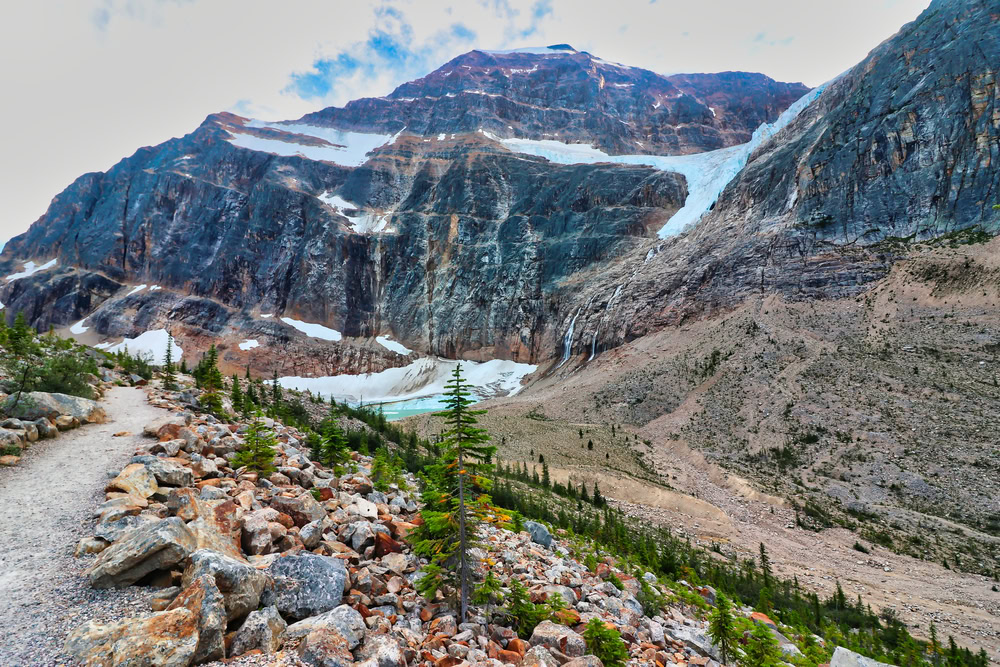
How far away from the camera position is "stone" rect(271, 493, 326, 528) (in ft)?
21.2

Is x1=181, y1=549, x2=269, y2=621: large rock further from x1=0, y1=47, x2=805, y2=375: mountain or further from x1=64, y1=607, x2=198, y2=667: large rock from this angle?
x1=0, y1=47, x2=805, y2=375: mountain

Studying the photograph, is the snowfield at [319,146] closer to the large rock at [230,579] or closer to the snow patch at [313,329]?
the snow patch at [313,329]

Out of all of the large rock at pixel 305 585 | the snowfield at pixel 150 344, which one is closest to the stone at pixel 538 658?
the large rock at pixel 305 585

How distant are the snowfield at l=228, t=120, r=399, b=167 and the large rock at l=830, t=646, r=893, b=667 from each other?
5501 inches

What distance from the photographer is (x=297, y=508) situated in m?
6.52

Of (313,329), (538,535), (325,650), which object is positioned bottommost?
(538,535)

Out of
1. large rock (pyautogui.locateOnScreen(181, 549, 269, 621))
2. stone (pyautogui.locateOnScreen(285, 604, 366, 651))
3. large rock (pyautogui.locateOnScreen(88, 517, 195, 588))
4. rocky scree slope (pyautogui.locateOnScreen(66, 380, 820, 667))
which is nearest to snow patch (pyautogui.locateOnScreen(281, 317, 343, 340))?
rocky scree slope (pyautogui.locateOnScreen(66, 380, 820, 667))

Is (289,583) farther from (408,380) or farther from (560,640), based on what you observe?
(408,380)

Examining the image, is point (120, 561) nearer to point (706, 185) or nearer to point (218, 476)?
point (218, 476)

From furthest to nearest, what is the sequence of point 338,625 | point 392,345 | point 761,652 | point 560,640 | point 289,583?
point 392,345
point 761,652
point 560,640
point 289,583
point 338,625

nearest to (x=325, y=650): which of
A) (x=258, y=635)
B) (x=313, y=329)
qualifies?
(x=258, y=635)

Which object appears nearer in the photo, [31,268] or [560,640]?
[560,640]

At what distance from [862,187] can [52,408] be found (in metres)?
70.0

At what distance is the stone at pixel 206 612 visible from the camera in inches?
135
